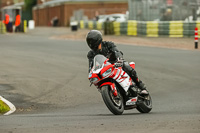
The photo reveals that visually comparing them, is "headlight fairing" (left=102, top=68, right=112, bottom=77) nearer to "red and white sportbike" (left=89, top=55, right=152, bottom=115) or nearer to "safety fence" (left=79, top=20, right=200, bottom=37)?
"red and white sportbike" (left=89, top=55, right=152, bottom=115)

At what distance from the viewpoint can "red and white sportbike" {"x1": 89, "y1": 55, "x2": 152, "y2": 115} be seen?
8773 mm

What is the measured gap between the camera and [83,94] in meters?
14.5

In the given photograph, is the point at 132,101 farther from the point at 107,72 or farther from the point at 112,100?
the point at 107,72

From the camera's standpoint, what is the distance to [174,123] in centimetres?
732

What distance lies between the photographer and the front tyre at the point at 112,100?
8.74 metres

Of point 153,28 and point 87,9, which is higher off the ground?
point 87,9

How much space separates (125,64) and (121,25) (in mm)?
29472

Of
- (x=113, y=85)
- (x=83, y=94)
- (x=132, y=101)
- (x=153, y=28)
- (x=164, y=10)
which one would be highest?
(x=164, y=10)

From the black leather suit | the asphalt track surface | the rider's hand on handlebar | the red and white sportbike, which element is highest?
the black leather suit

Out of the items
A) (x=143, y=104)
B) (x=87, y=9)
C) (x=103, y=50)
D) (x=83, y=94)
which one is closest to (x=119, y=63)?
(x=103, y=50)

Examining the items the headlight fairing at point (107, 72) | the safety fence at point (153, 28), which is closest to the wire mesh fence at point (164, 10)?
the safety fence at point (153, 28)

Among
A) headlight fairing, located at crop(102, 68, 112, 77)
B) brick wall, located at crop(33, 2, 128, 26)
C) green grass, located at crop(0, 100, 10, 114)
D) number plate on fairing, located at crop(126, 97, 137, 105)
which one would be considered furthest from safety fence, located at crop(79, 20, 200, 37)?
brick wall, located at crop(33, 2, 128, 26)

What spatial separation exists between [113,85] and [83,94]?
5674 millimetres

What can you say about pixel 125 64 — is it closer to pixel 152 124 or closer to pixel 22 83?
pixel 152 124
